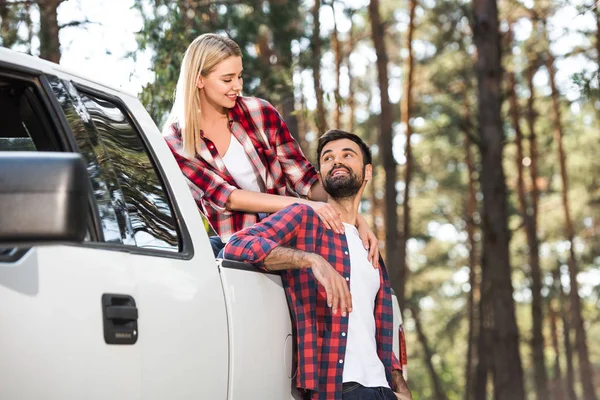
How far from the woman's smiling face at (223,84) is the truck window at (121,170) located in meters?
1.36

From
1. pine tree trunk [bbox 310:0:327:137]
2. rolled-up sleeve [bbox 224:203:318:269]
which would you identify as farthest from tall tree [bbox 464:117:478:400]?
rolled-up sleeve [bbox 224:203:318:269]

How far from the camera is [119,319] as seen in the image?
9.55 ft

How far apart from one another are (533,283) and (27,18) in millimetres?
25543

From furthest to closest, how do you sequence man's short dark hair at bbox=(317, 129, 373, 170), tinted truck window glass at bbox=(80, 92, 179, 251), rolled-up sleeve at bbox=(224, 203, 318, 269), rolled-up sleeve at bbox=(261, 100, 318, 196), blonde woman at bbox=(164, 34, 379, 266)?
rolled-up sleeve at bbox=(261, 100, 318, 196) < man's short dark hair at bbox=(317, 129, 373, 170) < blonde woman at bbox=(164, 34, 379, 266) < rolled-up sleeve at bbox=(224, 203, 318, 269) < tinted truck window glass at bbox=(80, 92, 179, 251)

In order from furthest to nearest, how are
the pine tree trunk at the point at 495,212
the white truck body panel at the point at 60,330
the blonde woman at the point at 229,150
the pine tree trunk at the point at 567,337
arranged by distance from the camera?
the pine tree trunk at the point at 567,337 → the pine tree trunk at the point at 495,212 → the blonde woman at the point at 229,150 → the white truck body panel at the point at 60,330

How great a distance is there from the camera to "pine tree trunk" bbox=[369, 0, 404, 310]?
21.0 metres

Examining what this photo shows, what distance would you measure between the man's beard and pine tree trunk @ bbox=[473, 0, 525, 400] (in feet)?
43.2

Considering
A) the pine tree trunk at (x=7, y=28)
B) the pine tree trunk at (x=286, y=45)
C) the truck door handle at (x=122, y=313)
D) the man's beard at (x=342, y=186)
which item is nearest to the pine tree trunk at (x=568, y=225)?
the pine tree trunk at (x=286, y=45)

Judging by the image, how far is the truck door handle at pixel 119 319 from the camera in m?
2.86

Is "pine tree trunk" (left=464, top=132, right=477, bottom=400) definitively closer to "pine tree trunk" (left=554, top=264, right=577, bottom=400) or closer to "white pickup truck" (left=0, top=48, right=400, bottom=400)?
"pine tree trunk" (left=554, top=264, right=577, bottom=400)

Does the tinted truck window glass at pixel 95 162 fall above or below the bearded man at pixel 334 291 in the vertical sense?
above

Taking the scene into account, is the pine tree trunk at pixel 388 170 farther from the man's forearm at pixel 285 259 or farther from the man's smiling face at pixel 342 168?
the man's forearm at pixel 285 259

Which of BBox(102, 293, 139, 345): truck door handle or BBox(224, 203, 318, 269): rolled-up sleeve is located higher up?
BBox(224, 203, 318, 269): rolled-up sleeve

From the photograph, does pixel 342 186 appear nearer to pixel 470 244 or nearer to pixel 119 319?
pixel 119 319
